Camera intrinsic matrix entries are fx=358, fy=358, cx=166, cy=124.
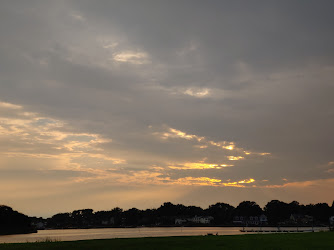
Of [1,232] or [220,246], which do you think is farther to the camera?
[1,232]

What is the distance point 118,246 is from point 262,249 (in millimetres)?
16137

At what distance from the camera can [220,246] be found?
135 ft

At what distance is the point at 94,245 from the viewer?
42.1 meters

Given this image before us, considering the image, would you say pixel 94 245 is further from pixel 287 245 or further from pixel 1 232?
pixel 1 232

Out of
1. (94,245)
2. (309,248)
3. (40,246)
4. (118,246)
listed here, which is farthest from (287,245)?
(40,246)

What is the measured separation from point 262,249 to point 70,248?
21.0 metres

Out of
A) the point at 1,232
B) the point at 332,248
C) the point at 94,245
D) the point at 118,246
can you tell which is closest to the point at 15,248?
the point at 94,245

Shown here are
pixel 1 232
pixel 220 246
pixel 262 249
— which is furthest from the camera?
pixel 1 232

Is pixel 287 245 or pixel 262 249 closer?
pixel 262 249

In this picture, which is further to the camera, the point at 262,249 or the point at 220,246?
the point at 220,246

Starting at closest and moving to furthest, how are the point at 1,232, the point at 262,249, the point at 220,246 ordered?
1. the point at 262,249
2. the point at 220,246
3. the point at 1,232

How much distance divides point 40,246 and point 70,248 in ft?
13.7

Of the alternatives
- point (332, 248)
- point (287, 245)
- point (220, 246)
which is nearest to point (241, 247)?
point (220, 246)

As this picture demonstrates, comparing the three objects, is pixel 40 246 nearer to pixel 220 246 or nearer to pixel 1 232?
pixel 220 246
